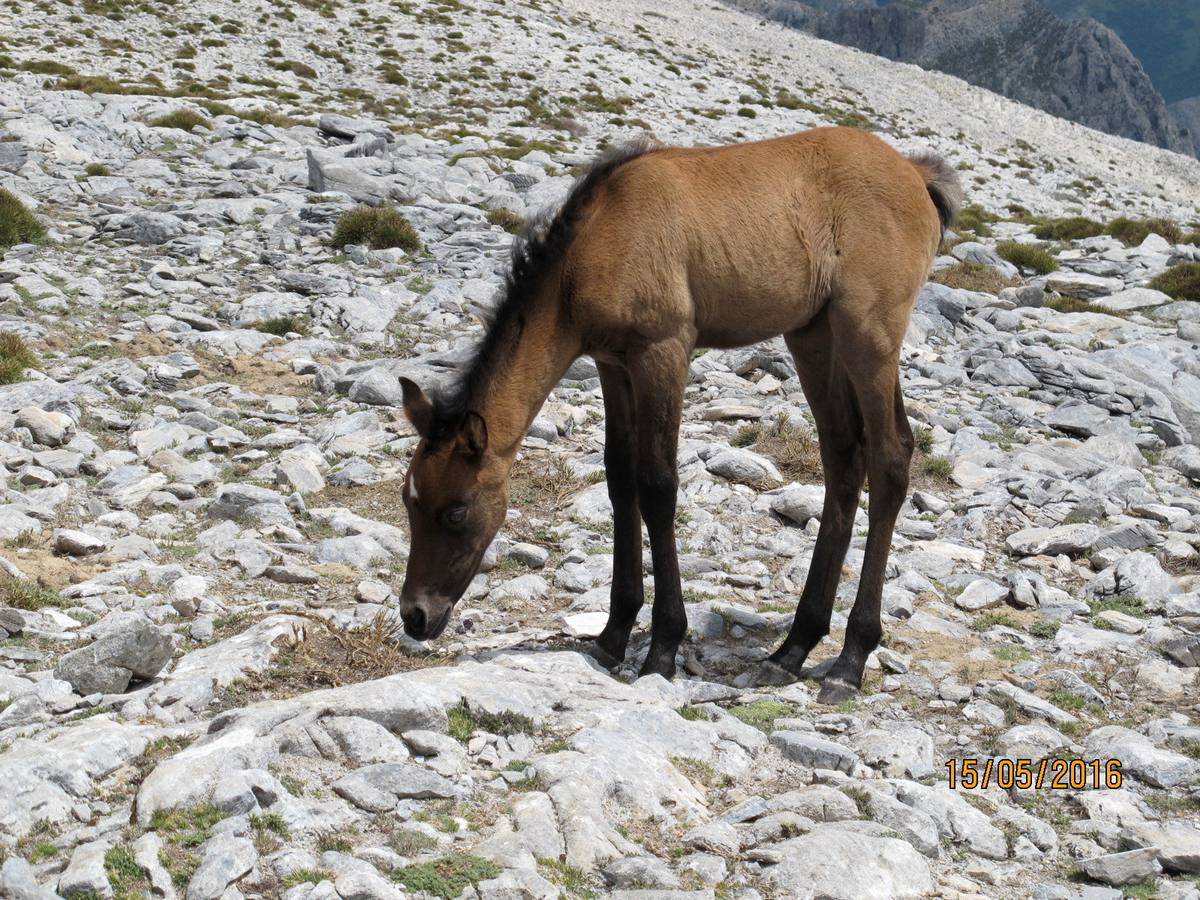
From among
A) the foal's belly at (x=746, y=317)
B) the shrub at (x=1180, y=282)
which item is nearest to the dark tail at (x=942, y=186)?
the foal's belly at (x=746, y=317)

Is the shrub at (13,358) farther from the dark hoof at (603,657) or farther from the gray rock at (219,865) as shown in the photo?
the gray rock at (219,865)

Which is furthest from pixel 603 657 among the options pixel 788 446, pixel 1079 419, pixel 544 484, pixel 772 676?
pixel 1079 419

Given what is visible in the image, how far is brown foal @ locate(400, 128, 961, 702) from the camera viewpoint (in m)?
6.42

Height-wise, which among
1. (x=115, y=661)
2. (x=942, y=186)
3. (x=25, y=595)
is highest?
(x=942, y=186)

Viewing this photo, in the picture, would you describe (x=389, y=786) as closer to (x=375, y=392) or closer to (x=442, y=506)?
(x=442, y=506)

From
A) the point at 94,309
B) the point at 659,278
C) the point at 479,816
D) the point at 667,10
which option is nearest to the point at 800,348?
the point at 659,278

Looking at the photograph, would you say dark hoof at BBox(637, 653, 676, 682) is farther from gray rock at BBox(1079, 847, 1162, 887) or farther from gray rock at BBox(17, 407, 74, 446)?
gray rock at BBox(17, 407, 74, 446)

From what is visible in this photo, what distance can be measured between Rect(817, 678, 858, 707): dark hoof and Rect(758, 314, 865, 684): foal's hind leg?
0.59m

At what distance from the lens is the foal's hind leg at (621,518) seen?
7.04m

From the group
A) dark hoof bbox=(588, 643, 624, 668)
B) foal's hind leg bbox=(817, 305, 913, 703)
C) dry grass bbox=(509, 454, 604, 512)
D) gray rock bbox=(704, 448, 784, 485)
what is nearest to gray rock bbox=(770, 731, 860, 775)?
foal's hind leg bbox=(817, 305, 913, 703)

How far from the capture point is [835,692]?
264 inches

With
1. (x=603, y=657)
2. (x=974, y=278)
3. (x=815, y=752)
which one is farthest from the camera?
(x=974, y=278)

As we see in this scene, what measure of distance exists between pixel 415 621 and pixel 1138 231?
76.4ft

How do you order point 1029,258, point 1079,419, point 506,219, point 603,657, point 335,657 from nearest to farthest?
1. point 335,657
2. point 603,657
3. point 1079,419
4. point 506,219
5. point 1029,258
